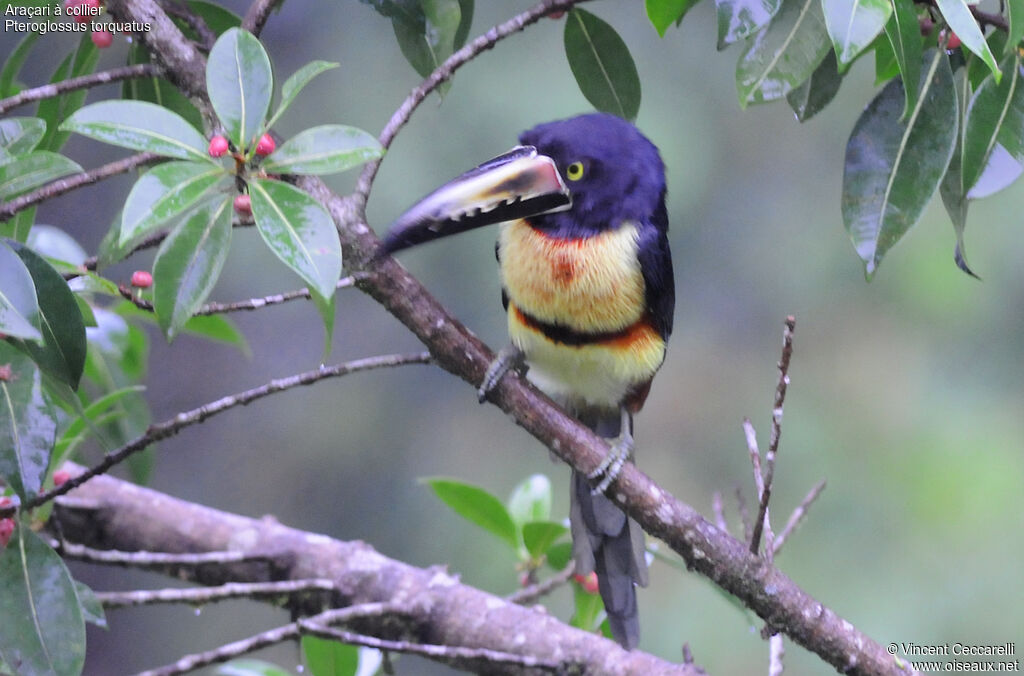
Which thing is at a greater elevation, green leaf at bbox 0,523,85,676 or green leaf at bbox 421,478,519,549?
green leaf at bbox 421,478,519,549

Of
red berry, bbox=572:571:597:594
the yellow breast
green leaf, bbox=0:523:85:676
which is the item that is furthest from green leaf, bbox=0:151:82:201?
red berry, bbox=572:571:597:594

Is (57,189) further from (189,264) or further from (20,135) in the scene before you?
(189,264)

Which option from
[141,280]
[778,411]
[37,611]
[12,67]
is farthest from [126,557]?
[778,411]

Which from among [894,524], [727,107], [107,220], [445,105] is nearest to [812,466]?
[894,524]

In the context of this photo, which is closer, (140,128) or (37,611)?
(140,128)

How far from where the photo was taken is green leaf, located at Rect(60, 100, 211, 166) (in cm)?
125

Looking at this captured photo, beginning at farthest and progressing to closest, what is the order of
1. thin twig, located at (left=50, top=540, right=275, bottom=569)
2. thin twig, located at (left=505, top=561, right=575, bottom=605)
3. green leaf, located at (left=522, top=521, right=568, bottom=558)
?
green leaf, located at (left=522, top=521, right=568, bottom=558)
thin twig, located at (left=505, top=561, right=575, bottom=605)
thin twig, located at (left=50, top=540, right=275, bottom=569)

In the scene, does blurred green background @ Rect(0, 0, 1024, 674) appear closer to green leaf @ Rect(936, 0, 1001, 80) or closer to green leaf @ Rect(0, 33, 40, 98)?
green leaf @ Rect(0, 33, 40, 98)

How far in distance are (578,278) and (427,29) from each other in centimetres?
55

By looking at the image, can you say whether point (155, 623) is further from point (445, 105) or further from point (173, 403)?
point (445, 105)

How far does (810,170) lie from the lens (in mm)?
5730

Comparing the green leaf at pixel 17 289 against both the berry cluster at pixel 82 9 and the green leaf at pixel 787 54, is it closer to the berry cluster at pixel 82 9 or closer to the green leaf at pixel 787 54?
the berry cluster at pixel 82 9

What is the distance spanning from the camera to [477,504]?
7.50 feet

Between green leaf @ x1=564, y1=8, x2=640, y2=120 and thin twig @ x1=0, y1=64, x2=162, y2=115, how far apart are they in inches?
28.5
